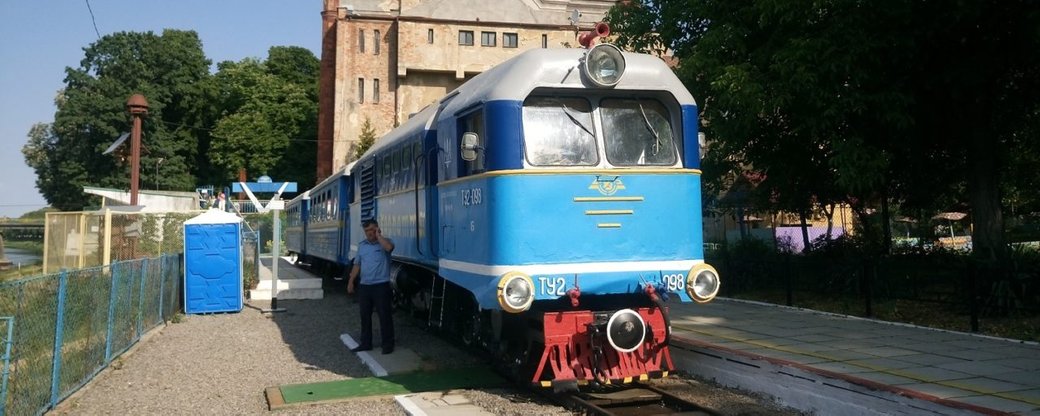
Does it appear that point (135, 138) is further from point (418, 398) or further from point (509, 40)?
point (509, 40)

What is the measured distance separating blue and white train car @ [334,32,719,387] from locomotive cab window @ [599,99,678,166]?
0.01 m

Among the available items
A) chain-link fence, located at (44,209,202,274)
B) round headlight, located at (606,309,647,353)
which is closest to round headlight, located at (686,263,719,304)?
round headlight, located at (606,309,647,353)

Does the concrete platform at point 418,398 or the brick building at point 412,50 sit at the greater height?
the brick building at point 412,50

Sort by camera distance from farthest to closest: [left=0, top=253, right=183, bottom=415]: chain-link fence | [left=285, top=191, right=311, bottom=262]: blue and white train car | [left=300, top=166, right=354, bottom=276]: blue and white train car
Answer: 1. [left=285, top=191, right=311, bottom=262]: blue and white train car
2. [left=300, top=166, right=354, bottom=276]: blue and white train car
3. [left=0, top=253, right=183, bottom=415]: chain-link fence

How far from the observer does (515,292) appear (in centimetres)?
666

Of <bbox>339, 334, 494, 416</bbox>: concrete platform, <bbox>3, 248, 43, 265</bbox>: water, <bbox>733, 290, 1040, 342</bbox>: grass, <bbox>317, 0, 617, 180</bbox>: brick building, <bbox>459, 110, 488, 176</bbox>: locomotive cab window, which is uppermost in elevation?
<bbox>317, 0, 617, 180</bbox>: brick building

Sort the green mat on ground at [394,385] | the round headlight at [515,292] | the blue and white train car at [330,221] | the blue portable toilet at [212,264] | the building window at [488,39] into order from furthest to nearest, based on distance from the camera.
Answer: the building window at [488,39] < the blue and white train car at [330,221] < the blue portable toilet at [212,264] < the green mat on ground at [394,385] < the round headlight at [515,292]

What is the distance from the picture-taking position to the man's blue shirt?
995cm

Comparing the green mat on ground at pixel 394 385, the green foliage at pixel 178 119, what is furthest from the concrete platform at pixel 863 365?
the green foliage at pixel 178 119

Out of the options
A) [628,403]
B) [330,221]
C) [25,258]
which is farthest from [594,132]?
[25,258]

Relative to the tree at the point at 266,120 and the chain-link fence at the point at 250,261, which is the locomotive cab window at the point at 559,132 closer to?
the chain-link fence at the point at 250,261

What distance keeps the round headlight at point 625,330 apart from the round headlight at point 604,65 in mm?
2123

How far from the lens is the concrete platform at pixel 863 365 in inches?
249

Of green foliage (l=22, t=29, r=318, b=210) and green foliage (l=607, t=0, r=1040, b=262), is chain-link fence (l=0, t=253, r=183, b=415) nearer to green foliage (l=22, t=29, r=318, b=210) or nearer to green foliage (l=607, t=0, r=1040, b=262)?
green foliage (l=607, t=0, r=1040, b=262)
